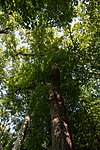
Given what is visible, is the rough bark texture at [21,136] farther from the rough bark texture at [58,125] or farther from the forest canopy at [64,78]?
the rough bark texture at [58,125]

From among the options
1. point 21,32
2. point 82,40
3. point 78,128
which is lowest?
point 78,128

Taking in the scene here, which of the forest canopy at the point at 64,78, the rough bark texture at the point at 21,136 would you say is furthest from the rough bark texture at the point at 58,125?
the rough bark texture at the point at 21,136

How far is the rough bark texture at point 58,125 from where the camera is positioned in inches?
265

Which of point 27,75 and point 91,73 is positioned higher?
point 91,73

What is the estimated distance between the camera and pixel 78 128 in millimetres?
13492

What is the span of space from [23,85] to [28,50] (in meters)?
6.56

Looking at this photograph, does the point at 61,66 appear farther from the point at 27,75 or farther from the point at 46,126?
the point at 46,126

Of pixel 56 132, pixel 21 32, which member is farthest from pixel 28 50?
pixel 56 132

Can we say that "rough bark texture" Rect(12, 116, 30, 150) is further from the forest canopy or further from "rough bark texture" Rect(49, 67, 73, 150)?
"rough bark texture" Rect(49, 67, 73, 150)

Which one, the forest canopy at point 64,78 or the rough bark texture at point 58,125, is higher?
the forest canopy at point 64,78

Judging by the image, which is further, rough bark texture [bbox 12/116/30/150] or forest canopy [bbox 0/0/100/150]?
rough bark texture [bbox 12/116/30/150]

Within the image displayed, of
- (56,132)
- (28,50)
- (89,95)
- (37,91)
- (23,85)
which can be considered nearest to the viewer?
(56,132)

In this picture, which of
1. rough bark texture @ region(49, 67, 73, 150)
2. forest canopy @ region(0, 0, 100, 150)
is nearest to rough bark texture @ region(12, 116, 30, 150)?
forest canopy @ region(0, 0, 100, 150)

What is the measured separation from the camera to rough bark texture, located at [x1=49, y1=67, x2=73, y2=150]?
6.74m
